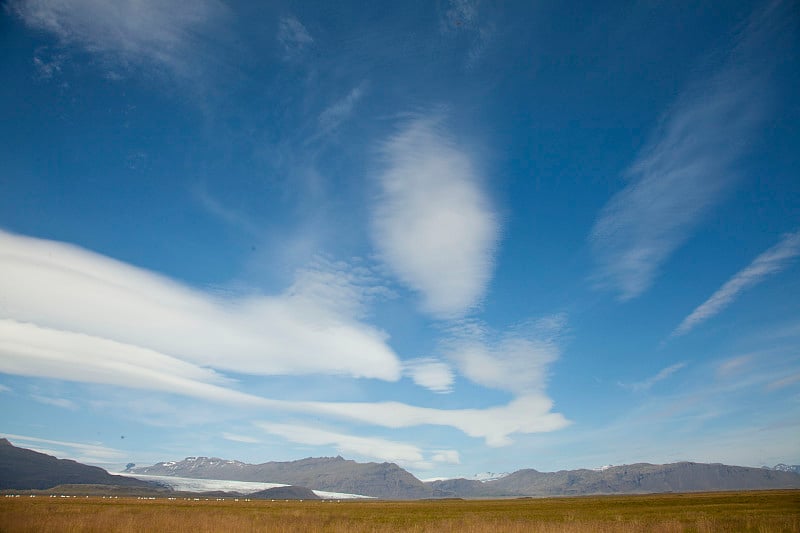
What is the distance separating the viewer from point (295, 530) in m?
29.5

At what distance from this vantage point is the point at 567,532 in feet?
90.9

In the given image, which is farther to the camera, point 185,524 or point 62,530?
point 185,524

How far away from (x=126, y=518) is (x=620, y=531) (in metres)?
34.8

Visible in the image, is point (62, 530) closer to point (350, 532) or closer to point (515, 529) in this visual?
point (350, 532)

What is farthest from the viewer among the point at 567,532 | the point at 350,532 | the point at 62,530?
the point at 350,532

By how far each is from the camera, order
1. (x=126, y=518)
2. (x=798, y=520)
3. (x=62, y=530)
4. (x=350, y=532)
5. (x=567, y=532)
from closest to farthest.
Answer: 1. (x=62, y=530)
2. (x=567, y=532)
3. (x=350, y=532)
4. (x=126, y=518)
5. (x=798, y=520)

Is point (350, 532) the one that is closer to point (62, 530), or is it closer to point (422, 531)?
point (422, 531)

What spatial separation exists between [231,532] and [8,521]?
45.4 ft

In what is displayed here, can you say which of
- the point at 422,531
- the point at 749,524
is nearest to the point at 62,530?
the point at 422,531

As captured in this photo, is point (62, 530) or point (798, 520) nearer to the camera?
point (62, 530)

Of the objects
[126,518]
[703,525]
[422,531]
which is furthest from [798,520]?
[126,518]

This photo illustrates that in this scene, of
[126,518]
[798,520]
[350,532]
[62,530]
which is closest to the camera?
[62,530]

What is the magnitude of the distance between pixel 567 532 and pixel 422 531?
9.58 meters

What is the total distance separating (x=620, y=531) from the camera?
92.3ft
